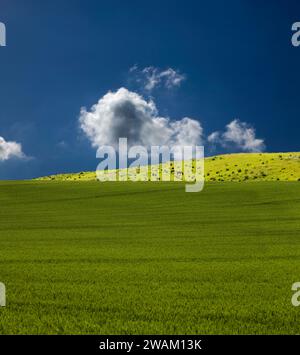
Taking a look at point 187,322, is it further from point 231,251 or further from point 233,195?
point 233,195

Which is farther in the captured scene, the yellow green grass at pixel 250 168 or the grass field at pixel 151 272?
the yellow green grass at pixel 250 168

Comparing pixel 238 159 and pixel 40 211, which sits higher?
pixel 238 159

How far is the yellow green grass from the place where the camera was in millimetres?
70062

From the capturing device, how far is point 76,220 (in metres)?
29.1

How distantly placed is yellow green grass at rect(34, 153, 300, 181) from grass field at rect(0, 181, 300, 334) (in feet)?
125

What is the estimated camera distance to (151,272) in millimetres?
12352

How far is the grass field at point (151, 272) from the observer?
8008 millimetres

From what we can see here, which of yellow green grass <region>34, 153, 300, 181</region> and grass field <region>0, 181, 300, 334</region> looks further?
yellow green grass <region>34, 153, 300, 181</region>

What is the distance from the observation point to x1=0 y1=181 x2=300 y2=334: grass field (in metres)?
8.01

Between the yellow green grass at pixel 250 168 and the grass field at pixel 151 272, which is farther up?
the yellow green grass at pixel 250 168

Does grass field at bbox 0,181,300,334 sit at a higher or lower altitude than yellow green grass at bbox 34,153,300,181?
lower

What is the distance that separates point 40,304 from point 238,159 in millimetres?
80583

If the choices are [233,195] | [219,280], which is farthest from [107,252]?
[233,195]

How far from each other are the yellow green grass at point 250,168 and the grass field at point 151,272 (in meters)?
38.0
